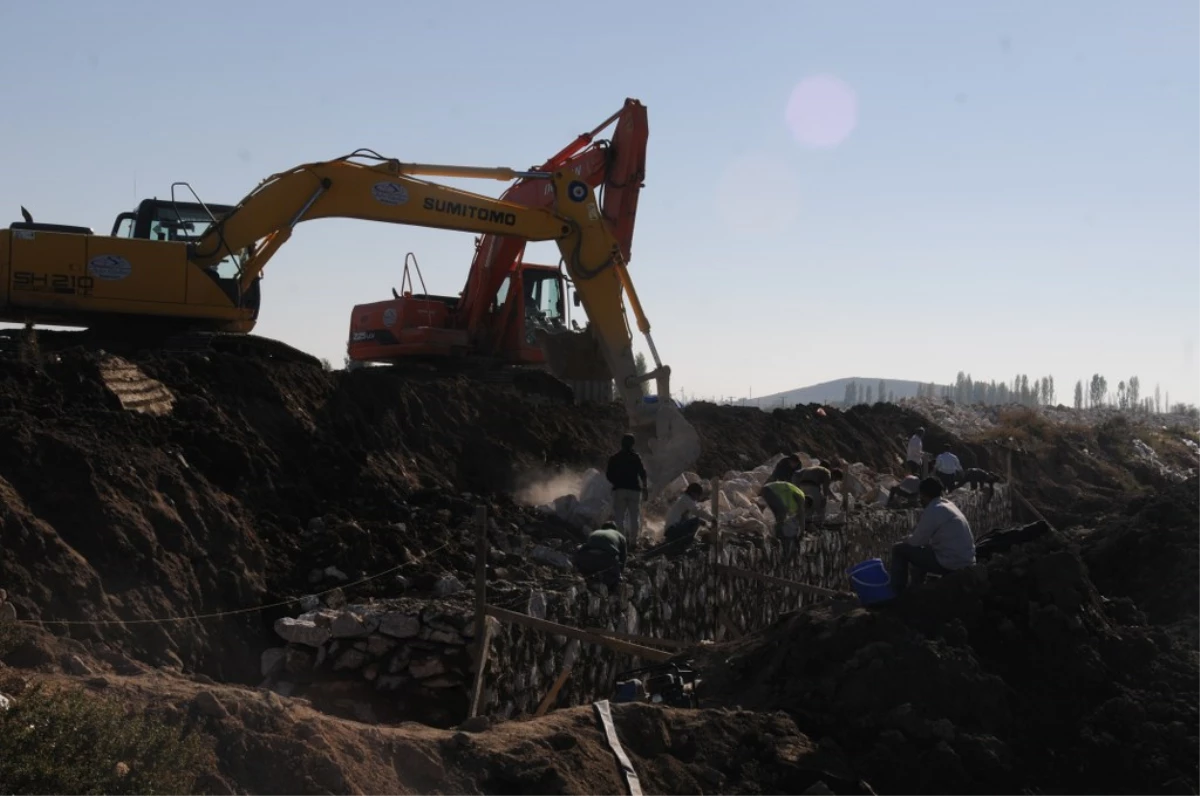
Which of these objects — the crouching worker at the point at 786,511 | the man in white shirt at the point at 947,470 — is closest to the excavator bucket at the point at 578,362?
the crouching worker at the point at 786,511

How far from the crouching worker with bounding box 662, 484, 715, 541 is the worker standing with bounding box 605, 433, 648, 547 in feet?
1.35

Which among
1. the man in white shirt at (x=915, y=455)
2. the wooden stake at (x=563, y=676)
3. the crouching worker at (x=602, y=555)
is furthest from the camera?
the man in white shirt at (x=915, y=455)

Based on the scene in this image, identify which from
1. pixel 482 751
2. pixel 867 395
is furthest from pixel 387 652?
pixel 867 395

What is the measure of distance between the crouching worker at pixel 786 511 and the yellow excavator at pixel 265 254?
2068 mm

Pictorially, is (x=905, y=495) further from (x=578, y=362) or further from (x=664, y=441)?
(x=664, y=441)

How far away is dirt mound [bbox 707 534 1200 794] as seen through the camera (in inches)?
292

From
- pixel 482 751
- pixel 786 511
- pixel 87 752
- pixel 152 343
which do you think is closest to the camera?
pixel 87 752

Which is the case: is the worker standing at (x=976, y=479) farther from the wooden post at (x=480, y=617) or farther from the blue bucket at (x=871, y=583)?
the wooden post at (x=480, y=617)

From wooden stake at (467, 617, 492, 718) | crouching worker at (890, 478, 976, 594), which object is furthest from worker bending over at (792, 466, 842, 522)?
wooden stake at (467, 617, 492, 718)

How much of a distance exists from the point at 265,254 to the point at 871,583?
8555mm

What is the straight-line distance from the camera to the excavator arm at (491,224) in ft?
47.8

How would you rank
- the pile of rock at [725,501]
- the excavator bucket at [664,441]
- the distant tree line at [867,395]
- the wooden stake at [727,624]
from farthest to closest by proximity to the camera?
the distant tree line at [867,395] < the excavator bucket at [664,441] < the pile of rock at [725,501] < the wooden stake at [727,624]

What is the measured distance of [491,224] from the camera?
16.0 m

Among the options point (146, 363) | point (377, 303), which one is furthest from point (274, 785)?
point (377, 303)
